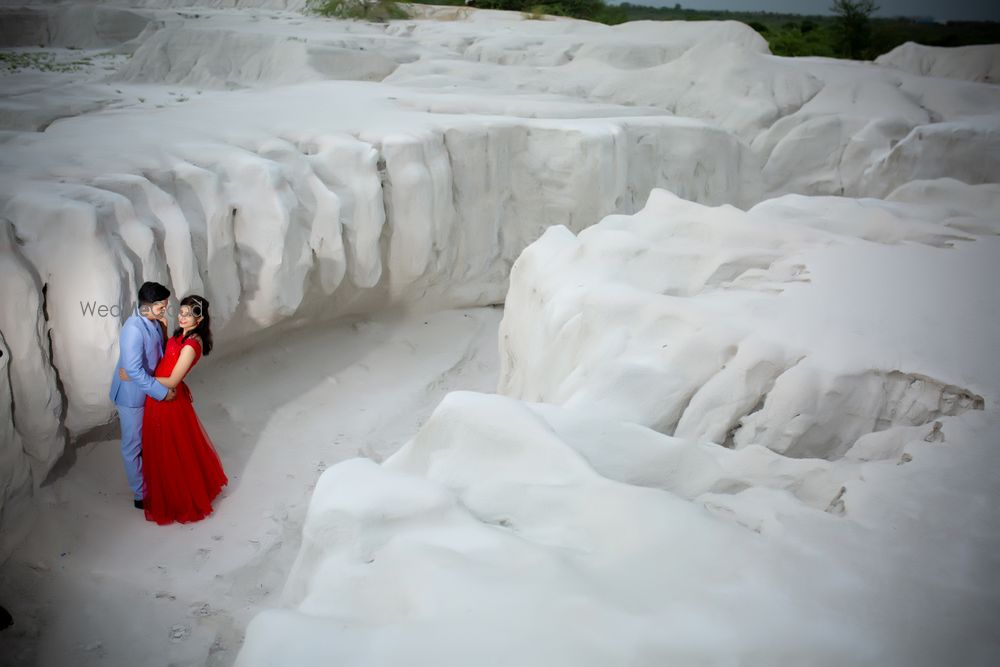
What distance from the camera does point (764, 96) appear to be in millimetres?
9156

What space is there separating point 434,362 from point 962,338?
4151 mm

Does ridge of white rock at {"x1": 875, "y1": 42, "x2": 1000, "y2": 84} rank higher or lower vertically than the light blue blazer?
higher

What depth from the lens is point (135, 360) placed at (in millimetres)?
3768

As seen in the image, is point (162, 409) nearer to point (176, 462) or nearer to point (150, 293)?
point (176, 462)

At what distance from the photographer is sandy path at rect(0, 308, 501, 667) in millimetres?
3510

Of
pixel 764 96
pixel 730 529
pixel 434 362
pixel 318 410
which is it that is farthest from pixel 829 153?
pixel 730 529

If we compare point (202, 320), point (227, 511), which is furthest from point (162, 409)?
point (227, 511)

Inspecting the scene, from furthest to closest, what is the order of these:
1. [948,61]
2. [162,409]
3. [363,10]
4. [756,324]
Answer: [363,10] < [948,61] < [162,409] < [756,324]

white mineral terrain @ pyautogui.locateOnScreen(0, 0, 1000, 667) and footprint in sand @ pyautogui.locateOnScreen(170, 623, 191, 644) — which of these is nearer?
white mineral terrain @ pyautogui.locateOnScreen(0, 0, 1000, 667)

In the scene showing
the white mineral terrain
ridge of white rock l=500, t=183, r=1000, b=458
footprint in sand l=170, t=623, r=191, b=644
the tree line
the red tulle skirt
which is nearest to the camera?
the white mineral terrain

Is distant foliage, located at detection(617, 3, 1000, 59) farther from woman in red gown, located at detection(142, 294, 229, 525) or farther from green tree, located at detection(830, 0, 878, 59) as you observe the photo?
woman in red gown, located at detection(142, 294, 229, 525)

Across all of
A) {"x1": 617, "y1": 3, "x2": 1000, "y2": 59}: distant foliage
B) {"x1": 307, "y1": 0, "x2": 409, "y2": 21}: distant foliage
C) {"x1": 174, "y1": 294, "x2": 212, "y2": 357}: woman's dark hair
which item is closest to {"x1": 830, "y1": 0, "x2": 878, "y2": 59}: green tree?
{"x1": 617, "y1": 3, "x2": 1000, "y2": 59}: distant foliage

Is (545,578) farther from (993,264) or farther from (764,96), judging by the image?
(764,96)

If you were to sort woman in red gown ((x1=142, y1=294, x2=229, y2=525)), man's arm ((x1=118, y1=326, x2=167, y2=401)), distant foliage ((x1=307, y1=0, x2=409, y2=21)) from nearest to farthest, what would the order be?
man's arm ((x1=118, y1=326, x2=167, y2=401)) < woman in red gown ((x1=142, y1=294, x2=229, y2=525)) < distant foliage ((x1=307, y1=0, x2=409, y2=21))
